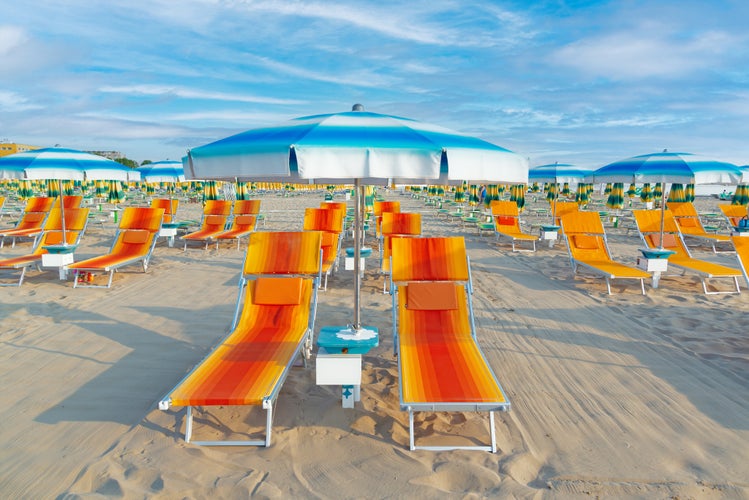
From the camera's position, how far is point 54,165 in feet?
23.5

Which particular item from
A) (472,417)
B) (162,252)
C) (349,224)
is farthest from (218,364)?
(349,224)

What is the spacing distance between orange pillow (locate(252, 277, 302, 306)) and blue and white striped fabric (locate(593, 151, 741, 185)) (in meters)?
5.05

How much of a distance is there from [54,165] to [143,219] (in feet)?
5.08

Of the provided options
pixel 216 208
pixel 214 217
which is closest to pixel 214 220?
pixel 214 217

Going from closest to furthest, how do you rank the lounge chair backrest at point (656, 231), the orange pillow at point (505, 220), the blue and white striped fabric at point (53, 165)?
the blue and white striped fabric at point (53, 165) < the lounge chair backrest at point (656, 231) < the orange pillow at point (505, 220)

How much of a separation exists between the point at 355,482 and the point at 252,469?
0.58 metres

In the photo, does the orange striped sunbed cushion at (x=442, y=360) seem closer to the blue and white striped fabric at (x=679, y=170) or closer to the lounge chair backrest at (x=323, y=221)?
the blue and white striped fabric at (x=679, y=170)

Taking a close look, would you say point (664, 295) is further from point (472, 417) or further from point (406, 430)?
point (406, 430)

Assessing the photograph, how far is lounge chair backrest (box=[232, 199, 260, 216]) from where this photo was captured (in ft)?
37.8

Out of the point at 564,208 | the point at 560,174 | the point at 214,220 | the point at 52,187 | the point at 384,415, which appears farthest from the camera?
the point at 52,187

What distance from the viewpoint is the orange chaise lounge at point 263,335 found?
2887 millimetres

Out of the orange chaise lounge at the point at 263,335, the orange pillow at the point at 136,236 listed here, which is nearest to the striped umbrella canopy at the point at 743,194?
the orange chaise lounge at the point at 263,335

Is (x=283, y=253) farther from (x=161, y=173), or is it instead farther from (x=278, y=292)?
(x=161, y=173)

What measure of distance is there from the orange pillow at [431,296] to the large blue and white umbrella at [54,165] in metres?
5.51
